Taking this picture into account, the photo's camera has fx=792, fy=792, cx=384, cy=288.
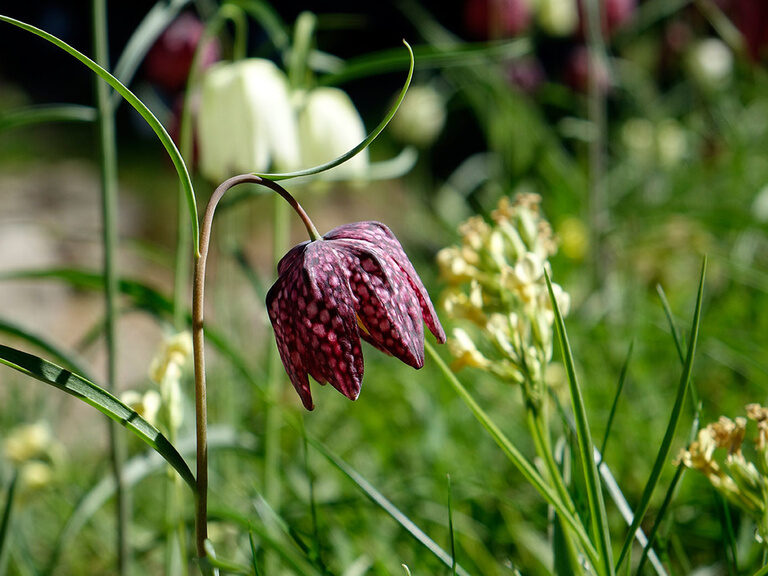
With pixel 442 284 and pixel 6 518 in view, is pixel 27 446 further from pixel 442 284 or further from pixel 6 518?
pixel 442 284

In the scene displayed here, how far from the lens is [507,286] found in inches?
21.5

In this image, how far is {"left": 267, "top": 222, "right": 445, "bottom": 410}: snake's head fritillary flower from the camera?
0.45m

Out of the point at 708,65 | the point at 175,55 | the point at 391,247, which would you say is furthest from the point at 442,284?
the point at 708,65

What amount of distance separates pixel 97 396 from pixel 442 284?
2.83 ft

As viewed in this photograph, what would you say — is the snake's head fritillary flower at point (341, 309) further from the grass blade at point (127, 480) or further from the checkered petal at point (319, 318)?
the grass blade at point (127, 480)

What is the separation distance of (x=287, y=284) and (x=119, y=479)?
363mm

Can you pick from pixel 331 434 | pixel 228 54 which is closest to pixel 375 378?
pixel 331 434

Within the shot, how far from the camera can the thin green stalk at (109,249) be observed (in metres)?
0.72

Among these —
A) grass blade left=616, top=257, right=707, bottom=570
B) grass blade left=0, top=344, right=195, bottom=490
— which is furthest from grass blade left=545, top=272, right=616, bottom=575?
grass blade left=0, top=344, right=195, bottom=490

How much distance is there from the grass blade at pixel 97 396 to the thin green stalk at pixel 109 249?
28 centimetres

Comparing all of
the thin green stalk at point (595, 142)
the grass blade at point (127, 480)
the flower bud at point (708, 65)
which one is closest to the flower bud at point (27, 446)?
the grass blade at point (127, 480)

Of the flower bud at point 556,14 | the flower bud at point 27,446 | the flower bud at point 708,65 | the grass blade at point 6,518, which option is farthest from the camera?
the flower bud at point 708,65

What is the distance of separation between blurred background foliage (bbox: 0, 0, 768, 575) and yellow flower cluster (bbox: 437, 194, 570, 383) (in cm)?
5

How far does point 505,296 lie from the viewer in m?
0.58
